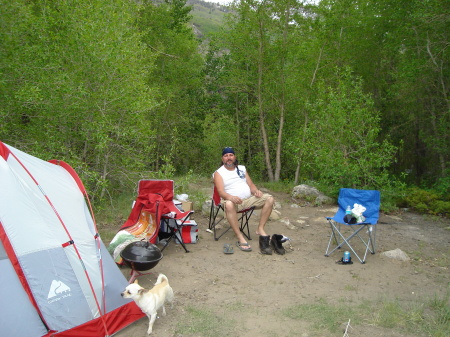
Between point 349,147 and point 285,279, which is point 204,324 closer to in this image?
point 285,279

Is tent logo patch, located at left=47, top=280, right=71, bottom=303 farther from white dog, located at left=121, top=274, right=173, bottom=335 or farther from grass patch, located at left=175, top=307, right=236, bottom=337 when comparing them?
grass patch, located at left=175, top=307, right=236, bottom=337

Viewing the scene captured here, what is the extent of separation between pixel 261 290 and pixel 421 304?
120cm

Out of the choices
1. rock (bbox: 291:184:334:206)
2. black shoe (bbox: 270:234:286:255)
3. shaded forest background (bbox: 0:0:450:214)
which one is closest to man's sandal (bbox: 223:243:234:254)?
black shoe (bbox: 270:234:286:255)

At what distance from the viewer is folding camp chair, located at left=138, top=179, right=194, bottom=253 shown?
12.6 ft

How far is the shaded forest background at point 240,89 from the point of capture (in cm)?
487

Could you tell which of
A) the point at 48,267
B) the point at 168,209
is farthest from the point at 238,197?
the point at 48,267

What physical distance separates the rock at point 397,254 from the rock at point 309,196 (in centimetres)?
251

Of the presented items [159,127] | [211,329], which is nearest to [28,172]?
[211,329]

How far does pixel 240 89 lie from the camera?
927cm

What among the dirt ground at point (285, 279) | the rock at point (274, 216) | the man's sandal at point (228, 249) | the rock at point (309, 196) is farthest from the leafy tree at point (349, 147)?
the man's sandal at point (228, 249)

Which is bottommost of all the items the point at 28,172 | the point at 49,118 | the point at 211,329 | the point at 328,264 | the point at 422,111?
the point at 328,264

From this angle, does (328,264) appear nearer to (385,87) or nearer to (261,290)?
(261,290)

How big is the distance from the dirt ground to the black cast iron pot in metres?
0.27

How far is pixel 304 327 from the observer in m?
2.50
